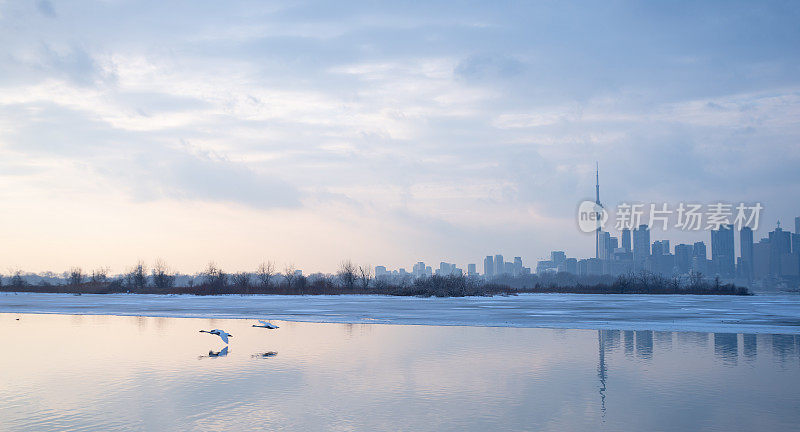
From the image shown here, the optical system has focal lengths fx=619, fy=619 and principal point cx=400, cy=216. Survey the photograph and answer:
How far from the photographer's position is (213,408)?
25.6 ft

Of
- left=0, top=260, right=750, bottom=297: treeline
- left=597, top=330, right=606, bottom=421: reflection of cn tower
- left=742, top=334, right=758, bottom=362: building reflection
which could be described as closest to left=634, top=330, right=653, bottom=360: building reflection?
left=597, top=330, right=606, bottom=421: reflection of cn tower

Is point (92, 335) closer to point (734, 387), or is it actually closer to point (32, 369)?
point (32, 369)

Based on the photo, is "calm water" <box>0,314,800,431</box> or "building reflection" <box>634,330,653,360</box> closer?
"calm water" <box>0,314,800,431</box>

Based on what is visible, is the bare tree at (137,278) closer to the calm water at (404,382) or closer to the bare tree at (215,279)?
the bare tree at (215,279)

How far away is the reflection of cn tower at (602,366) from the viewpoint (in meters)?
8.06

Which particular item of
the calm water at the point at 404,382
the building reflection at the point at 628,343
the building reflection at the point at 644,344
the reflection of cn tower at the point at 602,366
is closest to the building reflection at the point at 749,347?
the calm water at the point at 404,382

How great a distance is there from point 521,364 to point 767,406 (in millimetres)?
4235

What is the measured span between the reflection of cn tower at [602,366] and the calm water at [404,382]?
49 mm

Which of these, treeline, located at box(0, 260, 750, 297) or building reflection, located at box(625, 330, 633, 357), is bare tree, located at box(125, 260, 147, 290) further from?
building reflection, located at box(625, 330, 633, 357)

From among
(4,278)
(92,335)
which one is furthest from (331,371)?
(4,278)

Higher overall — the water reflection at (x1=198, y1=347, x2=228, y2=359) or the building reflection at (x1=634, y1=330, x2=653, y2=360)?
the water reflection at (x1=198, y1=347, x2=228, y2=359)

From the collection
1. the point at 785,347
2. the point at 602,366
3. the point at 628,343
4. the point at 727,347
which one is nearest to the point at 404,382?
the point at 602,366

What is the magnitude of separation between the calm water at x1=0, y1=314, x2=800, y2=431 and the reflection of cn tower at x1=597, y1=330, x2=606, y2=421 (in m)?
0.05

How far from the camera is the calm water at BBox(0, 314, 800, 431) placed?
7.20 meters
